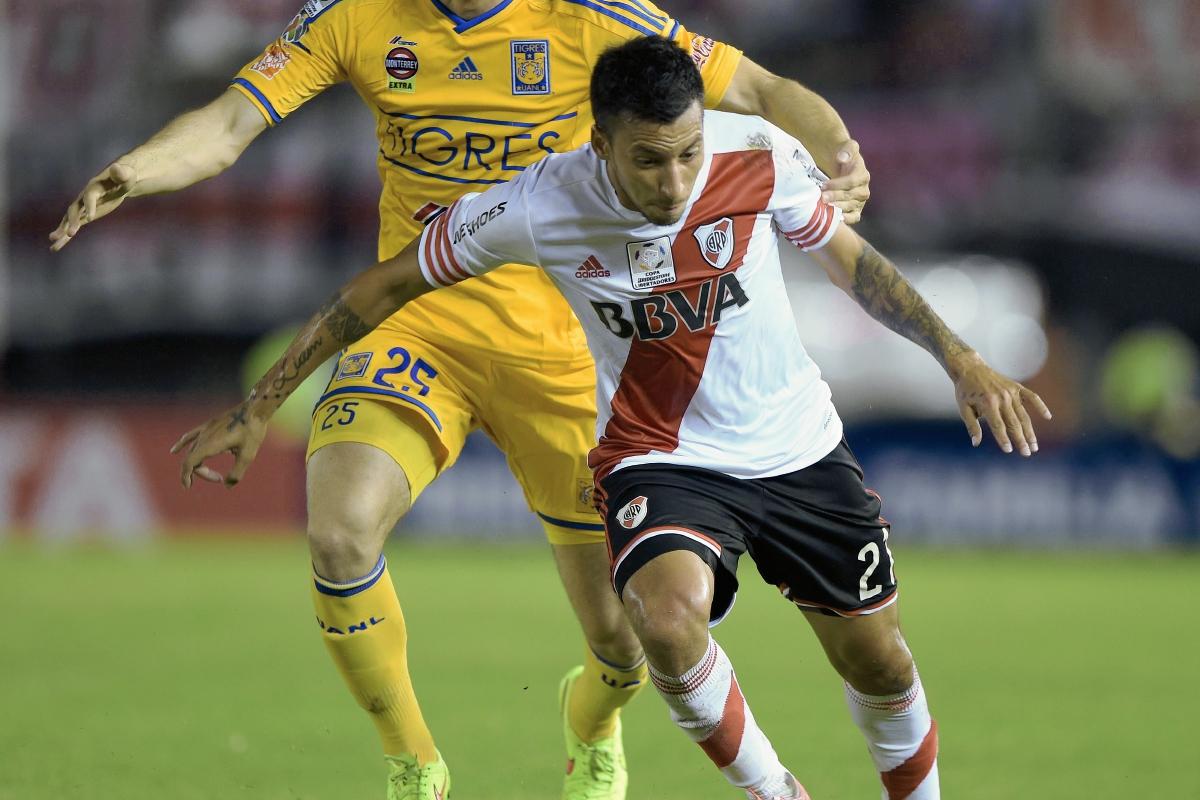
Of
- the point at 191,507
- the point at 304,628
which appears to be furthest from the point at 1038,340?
the point at 304,628

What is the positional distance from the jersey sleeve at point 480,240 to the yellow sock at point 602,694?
1.62m

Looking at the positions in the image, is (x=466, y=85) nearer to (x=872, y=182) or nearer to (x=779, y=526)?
(x=779, y=526)

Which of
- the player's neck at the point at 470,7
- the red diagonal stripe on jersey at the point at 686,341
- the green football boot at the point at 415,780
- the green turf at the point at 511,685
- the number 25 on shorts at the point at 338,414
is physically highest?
the player's neck at the point at 470,7

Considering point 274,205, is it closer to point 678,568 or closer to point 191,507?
point 191,507

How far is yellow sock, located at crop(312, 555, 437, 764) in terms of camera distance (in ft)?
13.7

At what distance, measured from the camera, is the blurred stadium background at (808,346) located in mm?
6008

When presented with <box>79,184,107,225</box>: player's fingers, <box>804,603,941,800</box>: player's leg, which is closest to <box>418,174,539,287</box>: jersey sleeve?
<box>79,184,107,225</box>: player's fingers

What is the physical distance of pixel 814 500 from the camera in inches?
151

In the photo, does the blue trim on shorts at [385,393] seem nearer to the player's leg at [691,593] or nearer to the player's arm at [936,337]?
the player's leg at [691,593]

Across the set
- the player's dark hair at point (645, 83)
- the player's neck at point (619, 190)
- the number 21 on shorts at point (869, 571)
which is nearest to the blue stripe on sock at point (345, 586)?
the player's neck at point (619, 190)

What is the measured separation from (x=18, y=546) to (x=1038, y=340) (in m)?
13.4

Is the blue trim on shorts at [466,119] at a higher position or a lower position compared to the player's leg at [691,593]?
higher

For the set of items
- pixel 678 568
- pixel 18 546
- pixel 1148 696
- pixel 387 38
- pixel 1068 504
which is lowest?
pixel 18 546

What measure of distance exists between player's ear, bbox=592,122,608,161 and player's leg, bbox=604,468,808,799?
856mm
